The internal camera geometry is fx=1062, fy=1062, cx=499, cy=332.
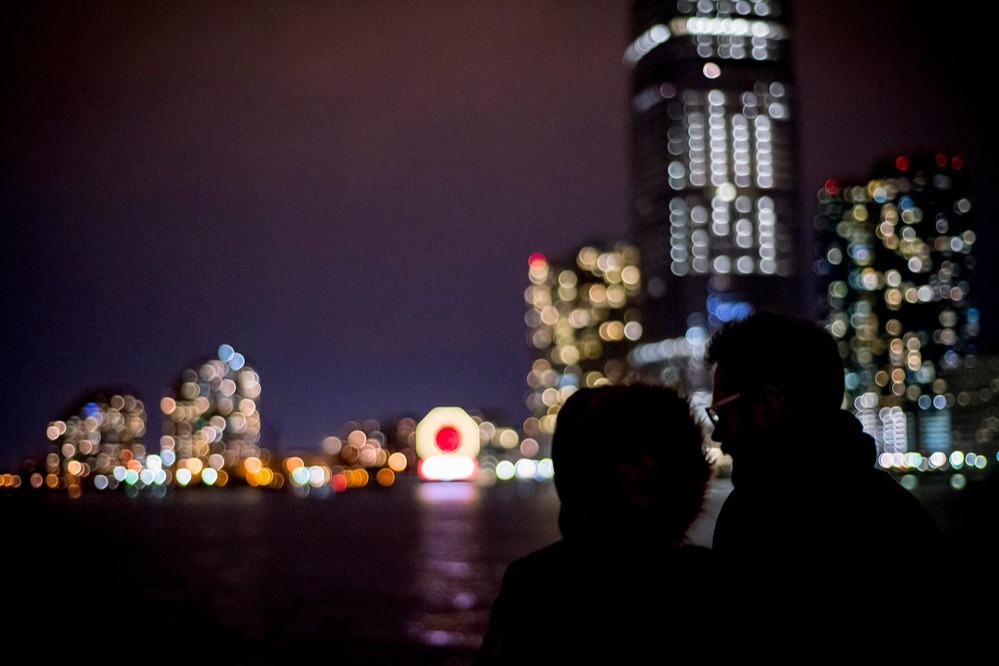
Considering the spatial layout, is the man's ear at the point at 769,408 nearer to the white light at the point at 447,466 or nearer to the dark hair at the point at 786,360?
the dark hair at the point at 786,360

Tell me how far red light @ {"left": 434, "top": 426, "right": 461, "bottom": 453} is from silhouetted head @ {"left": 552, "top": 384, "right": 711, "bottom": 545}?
15186 centimetres

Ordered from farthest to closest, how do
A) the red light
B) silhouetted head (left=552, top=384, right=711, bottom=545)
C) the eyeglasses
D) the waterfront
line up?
the red light, the waterfront, the eyeglasses, silhouetted head (left=552, top=384, right=711, bottom=545)

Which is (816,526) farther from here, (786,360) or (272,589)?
(272,589)

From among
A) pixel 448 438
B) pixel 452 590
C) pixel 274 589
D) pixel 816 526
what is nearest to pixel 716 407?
pixel 816 526

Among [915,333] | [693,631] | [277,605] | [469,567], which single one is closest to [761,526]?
[693,631]

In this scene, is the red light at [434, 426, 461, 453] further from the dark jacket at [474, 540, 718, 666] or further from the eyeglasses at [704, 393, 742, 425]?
the dark jacket at [474, 540, 718, 666]

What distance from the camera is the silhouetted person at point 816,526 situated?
7.72 feet

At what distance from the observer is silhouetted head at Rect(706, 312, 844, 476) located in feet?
8.32

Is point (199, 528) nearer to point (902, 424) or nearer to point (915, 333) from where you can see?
point (902, 424)

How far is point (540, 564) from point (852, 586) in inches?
29.1

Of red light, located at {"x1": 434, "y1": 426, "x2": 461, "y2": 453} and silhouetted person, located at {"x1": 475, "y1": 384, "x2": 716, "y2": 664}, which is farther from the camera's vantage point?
red light, located at {"x1": 434, "y1": 426, "x2": 461, "y2": 453}

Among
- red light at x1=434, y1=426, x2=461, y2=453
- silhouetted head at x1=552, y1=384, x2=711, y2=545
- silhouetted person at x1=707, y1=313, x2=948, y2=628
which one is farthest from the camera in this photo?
red light at x1=434, y1=426, x2=461, y2=453

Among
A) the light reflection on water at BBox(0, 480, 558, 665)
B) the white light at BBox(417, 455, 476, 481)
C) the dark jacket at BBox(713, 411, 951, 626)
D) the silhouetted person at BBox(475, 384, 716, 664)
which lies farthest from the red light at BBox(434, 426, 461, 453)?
the silhouetted person at BBox(475, 384, 716, 664)

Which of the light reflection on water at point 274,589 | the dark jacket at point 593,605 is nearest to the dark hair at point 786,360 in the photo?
the dark jacket at point 593,605
